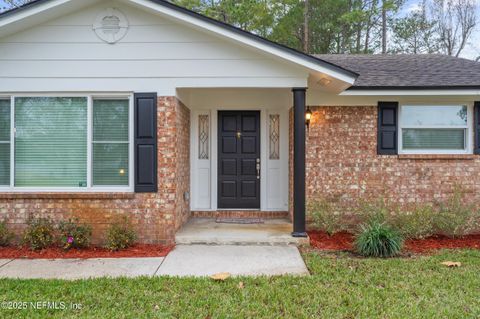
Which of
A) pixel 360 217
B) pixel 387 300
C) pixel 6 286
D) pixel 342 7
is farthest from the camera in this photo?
pixel 342 7

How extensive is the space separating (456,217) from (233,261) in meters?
4.33

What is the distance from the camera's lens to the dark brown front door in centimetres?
756

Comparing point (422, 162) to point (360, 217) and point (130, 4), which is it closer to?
point (360, 217)

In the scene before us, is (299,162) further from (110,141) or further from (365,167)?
(110,141)

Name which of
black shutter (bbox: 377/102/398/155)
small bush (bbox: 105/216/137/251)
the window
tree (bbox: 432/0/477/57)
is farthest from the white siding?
tree (bbox: 432/0/477/57)

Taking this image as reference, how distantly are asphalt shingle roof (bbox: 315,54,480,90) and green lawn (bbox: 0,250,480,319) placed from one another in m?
3.39

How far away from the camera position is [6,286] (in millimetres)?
4008

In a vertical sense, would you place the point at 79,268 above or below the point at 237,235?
below

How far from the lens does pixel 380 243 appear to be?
5168 mm

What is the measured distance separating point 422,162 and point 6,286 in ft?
23.5

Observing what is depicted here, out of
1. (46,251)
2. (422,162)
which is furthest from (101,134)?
(422,162)

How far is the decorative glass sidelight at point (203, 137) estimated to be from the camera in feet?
Result: 24.9

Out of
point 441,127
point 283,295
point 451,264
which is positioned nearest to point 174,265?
point 283,295

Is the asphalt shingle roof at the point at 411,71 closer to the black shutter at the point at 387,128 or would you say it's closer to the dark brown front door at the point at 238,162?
the black shutter at the point at 387,128
